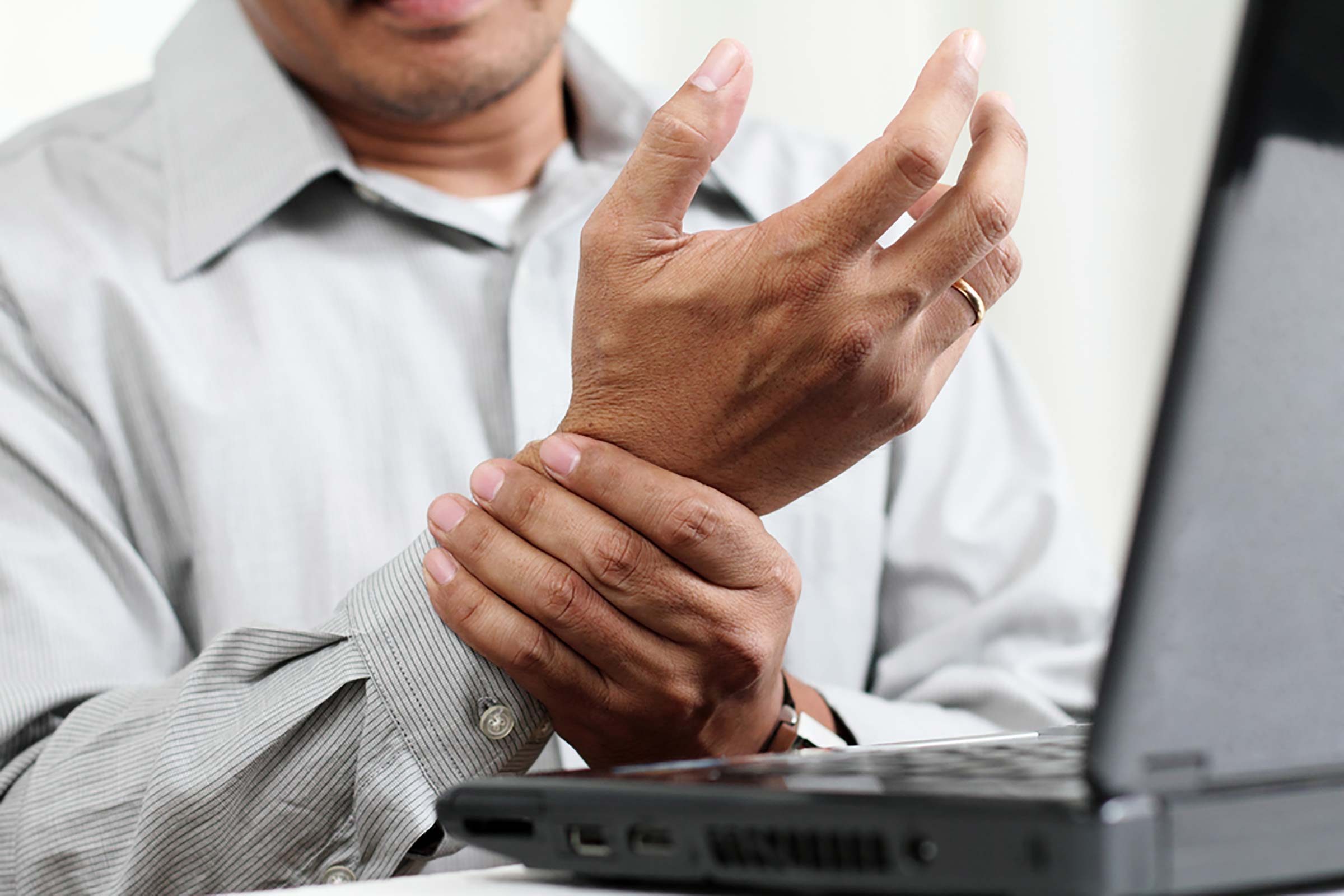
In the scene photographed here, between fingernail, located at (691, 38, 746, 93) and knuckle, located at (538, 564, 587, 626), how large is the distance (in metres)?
0.22

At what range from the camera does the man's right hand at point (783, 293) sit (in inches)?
19.5

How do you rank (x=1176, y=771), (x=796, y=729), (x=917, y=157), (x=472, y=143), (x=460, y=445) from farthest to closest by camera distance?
(x=472, y=143) < (x=460, y=445) < (x=796, y=729) < (x=917, y=157) < (x=1176, y=771)

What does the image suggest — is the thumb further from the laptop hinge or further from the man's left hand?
the laptop hinge

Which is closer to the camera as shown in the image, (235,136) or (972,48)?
(972,48)

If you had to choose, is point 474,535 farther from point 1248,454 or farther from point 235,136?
point 235,136

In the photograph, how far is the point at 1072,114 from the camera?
1.79 metres

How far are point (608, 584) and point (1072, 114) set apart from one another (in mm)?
1459

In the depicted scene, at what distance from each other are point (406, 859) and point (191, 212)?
56cm

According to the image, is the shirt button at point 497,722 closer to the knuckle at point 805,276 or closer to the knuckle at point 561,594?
the knuckle at point 561,594

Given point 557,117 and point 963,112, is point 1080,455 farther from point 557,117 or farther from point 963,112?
point 963,112

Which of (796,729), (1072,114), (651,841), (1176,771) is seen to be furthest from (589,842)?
(1072,114)

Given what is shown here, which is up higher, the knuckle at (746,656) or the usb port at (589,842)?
the usb port at (589,842)

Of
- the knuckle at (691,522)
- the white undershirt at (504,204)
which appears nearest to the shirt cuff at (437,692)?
the knuckle at (691,522)

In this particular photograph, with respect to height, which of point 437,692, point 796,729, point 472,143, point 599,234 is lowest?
point 796,729
